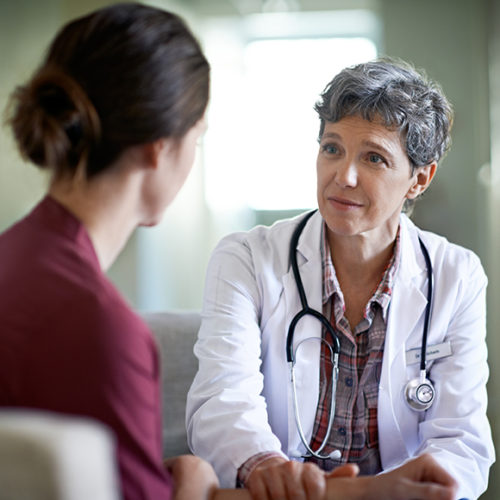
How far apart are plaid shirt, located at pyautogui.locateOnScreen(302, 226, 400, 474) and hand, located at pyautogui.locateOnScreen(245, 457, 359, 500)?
0.31 metres

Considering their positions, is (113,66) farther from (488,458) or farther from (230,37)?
(230,37)

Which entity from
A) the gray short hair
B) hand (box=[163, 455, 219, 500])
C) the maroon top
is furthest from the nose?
the maroon top

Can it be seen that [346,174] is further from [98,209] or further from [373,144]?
[98,209]

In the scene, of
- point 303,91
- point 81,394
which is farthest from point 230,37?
point 81,394

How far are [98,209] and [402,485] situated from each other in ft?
2.21

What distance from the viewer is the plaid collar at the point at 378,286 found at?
5.14ft

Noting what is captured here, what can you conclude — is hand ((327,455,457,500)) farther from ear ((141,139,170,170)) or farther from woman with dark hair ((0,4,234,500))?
ear ((141,139,170,170))

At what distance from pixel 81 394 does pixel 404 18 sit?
3361 mm

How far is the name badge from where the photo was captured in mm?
1527

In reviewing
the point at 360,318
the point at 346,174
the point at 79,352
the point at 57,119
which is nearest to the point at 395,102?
the point at 346,174

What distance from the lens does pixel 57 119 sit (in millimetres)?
851

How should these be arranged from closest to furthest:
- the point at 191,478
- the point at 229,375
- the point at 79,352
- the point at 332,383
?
the point at 79,352 → the point at 191,478 → the point at 229,375 → the point at 332,383

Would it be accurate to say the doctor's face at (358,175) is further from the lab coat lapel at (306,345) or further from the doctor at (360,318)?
the lab coat lapel at (306,345)

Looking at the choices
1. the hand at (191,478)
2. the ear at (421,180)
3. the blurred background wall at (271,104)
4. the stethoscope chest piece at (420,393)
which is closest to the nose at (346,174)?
the ear at (421,180)
